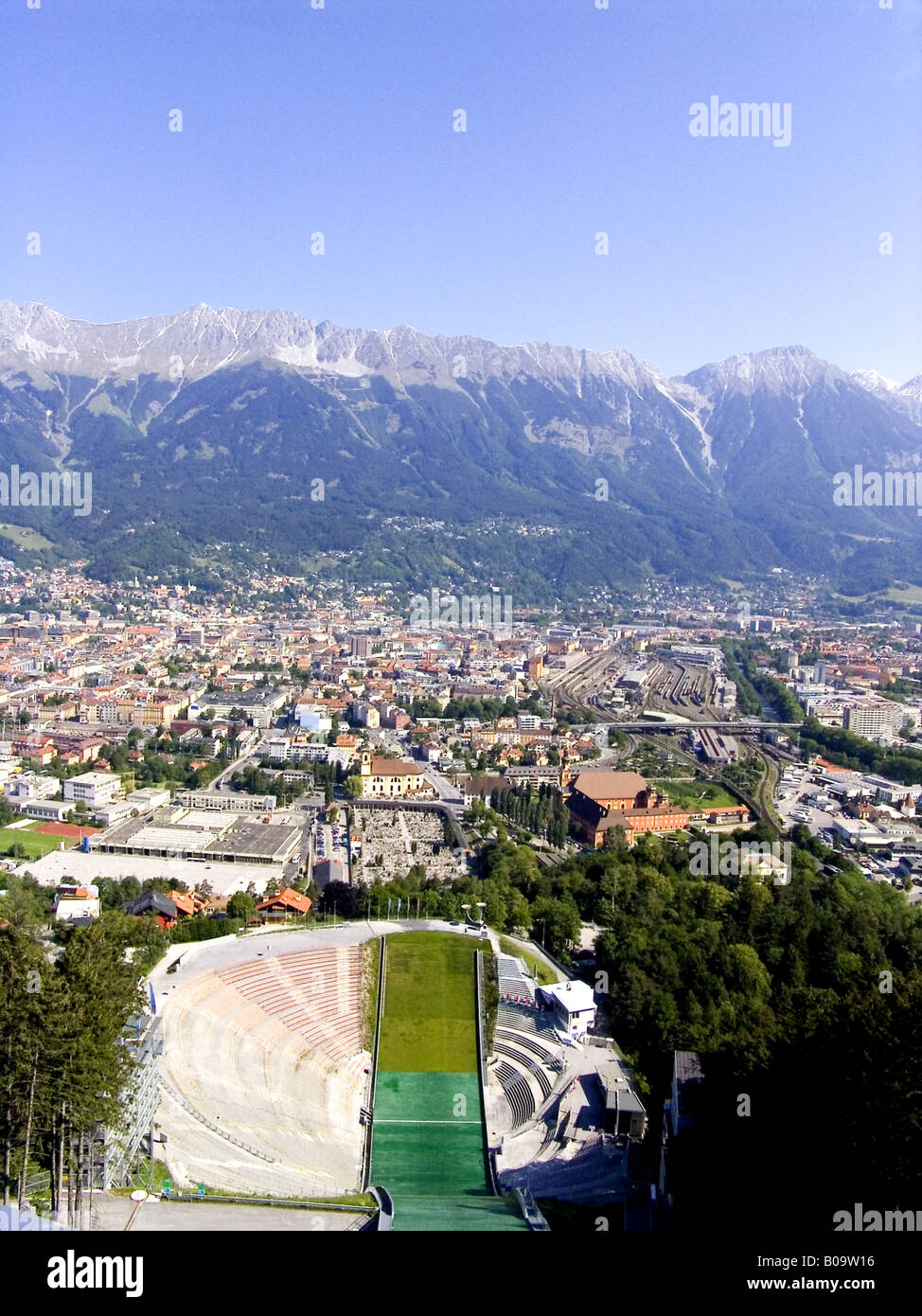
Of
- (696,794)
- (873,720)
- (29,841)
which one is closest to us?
(29,841)

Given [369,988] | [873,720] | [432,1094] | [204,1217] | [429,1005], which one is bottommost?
[432,1094]

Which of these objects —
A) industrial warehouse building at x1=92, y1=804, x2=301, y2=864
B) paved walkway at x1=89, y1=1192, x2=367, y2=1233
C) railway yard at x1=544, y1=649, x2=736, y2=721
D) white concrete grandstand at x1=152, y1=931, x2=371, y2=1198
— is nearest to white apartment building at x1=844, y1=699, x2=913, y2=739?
railway yard at x1=544, y1=649, x2=736, y2=721

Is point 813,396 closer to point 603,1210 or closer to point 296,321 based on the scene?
point 296,321

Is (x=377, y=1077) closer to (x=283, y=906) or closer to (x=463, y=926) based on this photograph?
(x=463, y=926)

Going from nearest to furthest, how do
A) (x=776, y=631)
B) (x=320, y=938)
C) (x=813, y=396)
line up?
(x=320, y=938)
(x=776, y=631)
(x=813, y=396)

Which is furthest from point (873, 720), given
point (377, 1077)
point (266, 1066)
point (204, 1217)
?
point (204, 1217)

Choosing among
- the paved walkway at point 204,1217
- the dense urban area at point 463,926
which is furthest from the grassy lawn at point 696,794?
the paved walkway at point 204,1217

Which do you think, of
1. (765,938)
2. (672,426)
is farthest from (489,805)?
(672,426)
